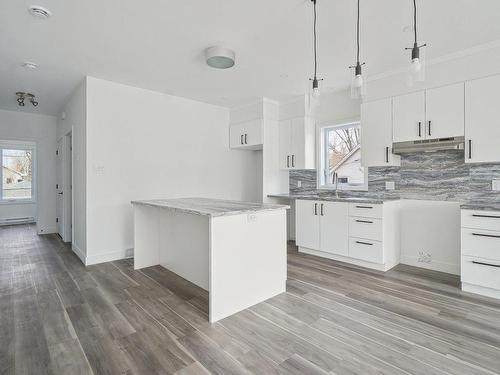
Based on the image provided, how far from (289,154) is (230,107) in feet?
4.93

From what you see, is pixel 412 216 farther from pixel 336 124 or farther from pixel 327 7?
pixel 327 7

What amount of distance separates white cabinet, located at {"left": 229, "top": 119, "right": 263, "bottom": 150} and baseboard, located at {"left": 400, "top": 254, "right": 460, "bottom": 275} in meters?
2.85

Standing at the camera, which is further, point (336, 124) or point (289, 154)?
point (289, 154)

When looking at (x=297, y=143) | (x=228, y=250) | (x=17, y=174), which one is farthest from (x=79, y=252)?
(x=17, y=174)

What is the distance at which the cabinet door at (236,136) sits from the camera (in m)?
5.22

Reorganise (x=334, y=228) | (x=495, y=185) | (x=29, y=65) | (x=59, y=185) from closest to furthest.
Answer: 1. (x=495, y=185)
2. (x=29, y=65)
3. (x=334, y=228)
4. (x=59, y=185)

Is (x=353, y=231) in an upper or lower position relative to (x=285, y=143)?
lower

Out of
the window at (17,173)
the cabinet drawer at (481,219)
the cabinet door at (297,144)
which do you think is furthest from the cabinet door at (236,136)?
the window at (17,173)

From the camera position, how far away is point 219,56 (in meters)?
2.96

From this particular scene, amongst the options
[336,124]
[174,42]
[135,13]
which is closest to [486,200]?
[336,124]

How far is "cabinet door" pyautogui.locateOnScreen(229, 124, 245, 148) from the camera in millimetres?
5219

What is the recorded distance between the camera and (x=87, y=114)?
3.77 m

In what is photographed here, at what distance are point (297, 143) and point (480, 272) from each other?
3.02 metres

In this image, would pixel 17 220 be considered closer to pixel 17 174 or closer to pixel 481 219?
pixel 17 174
